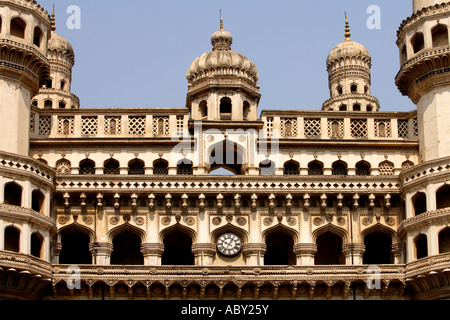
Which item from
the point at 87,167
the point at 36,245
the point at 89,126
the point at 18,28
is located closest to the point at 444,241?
the point at 87,167

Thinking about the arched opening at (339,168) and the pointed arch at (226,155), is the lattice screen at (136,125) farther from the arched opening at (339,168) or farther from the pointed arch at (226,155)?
the arched opening at (339,168)

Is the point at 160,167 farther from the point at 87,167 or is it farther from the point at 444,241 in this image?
the point at 444,241

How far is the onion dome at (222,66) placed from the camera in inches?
1982

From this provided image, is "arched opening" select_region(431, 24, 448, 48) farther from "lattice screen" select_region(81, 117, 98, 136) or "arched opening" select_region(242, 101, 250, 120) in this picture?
"lattice screen" select_region(81, 117, 98, 136)

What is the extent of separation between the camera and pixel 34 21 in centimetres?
4553

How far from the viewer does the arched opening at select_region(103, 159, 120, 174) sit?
47.1 metres

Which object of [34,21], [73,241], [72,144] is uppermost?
[34,21]

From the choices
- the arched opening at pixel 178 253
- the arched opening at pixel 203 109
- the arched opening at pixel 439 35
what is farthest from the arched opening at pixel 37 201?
the arched opening at pixel 439 35

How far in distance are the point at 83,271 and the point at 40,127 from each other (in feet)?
28.5

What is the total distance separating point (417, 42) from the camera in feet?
155

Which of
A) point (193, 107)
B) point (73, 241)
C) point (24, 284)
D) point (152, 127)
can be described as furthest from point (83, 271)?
point (193, 107)

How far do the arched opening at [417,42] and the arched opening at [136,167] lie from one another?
13.3 m

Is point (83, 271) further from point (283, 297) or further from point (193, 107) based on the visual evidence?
point (193, 107)

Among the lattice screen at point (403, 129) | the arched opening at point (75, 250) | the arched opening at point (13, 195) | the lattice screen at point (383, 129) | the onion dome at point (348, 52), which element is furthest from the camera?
the onion dome at point (348, 52)
